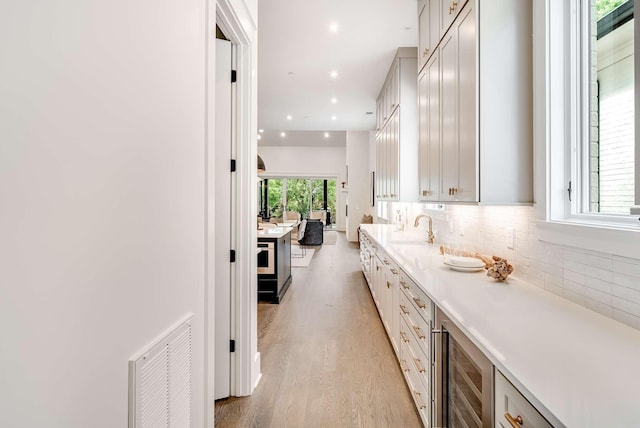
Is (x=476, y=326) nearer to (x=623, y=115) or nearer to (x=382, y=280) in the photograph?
(x=623, y=115)

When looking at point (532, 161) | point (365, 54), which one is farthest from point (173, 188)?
point (365, 54)

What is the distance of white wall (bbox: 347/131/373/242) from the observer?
1027 cm

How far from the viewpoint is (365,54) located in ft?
14.6

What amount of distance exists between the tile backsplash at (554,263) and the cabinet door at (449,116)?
1.11 feet

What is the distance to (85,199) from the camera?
2.49 ft

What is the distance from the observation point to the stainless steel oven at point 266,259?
14.5ft

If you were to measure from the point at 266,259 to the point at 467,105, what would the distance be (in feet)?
10.4

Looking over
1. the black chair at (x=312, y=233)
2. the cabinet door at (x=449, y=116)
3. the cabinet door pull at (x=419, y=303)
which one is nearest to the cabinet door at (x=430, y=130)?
the cabinet door at (x=449, y=116)

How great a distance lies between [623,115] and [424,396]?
1628 millimetres

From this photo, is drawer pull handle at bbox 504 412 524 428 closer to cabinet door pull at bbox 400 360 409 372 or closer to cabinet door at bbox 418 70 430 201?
cabinet door pull at bbox 400 360 409 372

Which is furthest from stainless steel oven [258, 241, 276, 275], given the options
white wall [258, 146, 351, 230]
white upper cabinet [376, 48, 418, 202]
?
white wall [258, 146, 351, 230]

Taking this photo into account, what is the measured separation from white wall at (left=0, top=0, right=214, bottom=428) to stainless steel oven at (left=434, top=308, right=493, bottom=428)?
1095 millimetres

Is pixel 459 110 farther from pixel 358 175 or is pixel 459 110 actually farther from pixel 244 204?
pixel 358 175

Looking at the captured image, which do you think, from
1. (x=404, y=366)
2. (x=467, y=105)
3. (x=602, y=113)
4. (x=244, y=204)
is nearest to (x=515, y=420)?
(x=602, y=113)
